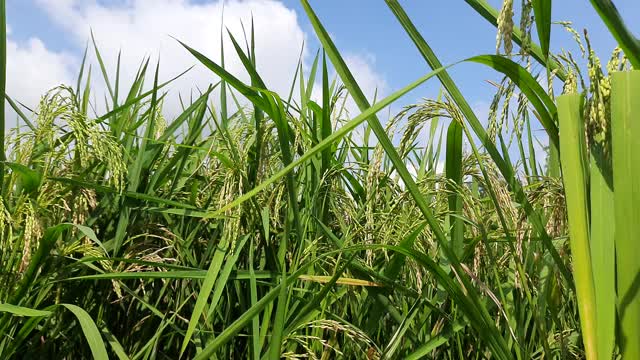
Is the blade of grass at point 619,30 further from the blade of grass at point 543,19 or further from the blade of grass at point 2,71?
the blade of grass at point 2,71

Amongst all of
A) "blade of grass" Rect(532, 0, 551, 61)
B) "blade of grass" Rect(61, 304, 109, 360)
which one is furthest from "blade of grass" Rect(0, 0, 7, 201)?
"blade of grass" Rect(532, 0, 551, 61)

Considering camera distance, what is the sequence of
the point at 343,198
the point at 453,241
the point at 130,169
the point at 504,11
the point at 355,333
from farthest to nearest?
the point at 130,169 → the point at 343,198 → the point at 453,241 → the point at 355,333 → the point at 504,11

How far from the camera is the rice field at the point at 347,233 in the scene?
1.02 m

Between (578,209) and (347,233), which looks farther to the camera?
(347,233)

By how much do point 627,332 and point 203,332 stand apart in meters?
0.88

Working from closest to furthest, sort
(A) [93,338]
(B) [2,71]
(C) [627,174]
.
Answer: (C) [627,174] < (A) [93,338] < (B) [2,71]

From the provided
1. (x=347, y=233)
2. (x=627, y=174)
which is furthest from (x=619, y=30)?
(x=347, y=233)

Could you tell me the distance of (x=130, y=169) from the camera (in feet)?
Answer: 6.05

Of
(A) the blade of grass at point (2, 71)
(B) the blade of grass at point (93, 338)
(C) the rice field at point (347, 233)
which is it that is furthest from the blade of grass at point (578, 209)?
(A) the blade of grass at point (2, 71)

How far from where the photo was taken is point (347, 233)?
4.99 ft

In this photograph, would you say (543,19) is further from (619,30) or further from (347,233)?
(347,233)

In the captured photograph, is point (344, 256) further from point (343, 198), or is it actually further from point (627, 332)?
point (627, 332)

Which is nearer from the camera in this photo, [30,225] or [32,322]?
[30,225]

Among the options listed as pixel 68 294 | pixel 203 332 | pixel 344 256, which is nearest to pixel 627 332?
pixel 344 256
